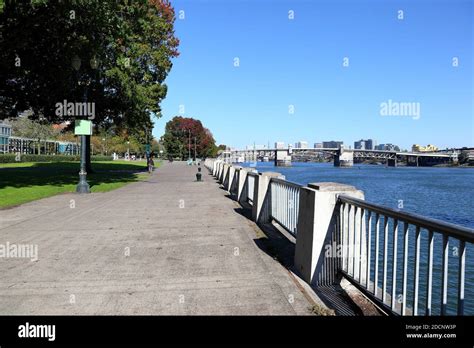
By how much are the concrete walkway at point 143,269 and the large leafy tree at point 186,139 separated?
112251 mm

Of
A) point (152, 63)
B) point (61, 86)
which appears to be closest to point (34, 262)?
point (61, 86)

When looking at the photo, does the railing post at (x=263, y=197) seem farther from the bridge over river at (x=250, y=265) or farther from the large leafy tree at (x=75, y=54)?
the large leafy tree at (x=75, y=54)

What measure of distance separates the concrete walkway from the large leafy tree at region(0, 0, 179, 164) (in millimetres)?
9269

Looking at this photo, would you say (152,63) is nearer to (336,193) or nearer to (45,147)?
(336,193)

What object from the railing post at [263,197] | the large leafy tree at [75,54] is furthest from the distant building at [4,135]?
the railing post at [263,197]

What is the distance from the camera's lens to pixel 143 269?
6.51 m

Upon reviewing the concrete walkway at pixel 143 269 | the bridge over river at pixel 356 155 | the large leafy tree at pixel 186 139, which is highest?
the large leafy tree at pixel 186 139

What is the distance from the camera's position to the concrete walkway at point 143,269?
4.93 meters

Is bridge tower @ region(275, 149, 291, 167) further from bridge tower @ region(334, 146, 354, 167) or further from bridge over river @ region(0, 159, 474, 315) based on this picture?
bridge over river @ region(0, 159, 474, 315)

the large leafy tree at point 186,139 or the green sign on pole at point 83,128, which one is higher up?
the large leafy tree at point 186,139

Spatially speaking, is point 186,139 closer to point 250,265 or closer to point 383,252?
point 250,265

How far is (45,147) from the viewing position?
341 feet

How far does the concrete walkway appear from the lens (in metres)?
4.93
